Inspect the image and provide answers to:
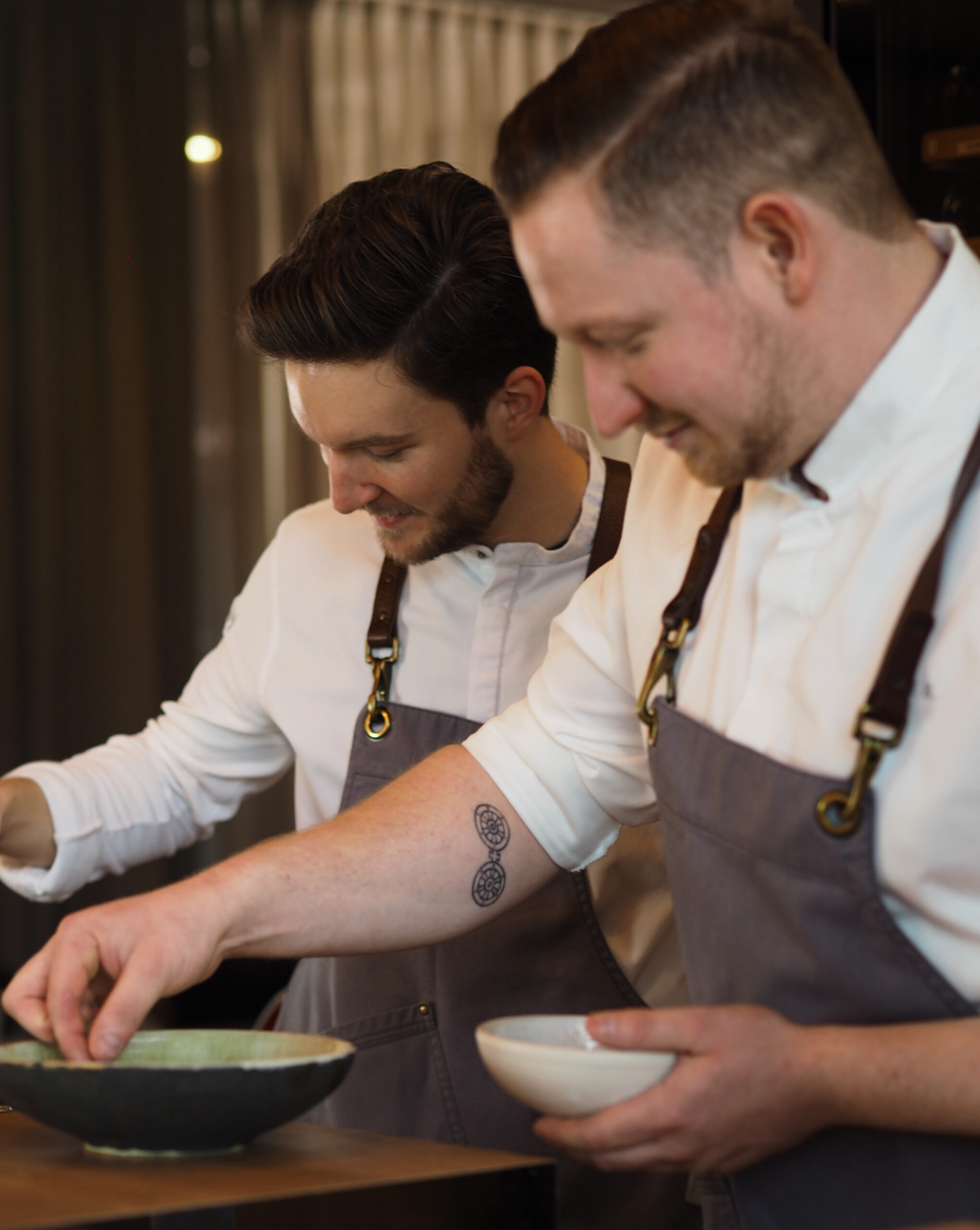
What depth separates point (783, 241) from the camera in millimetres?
1037

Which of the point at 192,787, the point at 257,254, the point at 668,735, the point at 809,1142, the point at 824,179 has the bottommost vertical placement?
the point at 192,787

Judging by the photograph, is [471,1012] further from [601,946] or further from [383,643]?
[383,643]

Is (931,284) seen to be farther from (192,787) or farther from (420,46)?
(420,46)

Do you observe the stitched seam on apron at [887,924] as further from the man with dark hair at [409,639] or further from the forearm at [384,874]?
the man with dark hair at [409,639]

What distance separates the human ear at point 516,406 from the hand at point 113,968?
0.75 m

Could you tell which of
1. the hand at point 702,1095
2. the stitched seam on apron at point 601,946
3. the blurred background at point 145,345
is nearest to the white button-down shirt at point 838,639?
the hand at point 702,1095

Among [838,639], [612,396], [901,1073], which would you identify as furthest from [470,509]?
[901,1073]

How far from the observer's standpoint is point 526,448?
5.84 ft

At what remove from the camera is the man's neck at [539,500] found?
5.78ft

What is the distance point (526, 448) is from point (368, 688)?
0.35m

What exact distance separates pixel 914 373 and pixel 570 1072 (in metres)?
0.56

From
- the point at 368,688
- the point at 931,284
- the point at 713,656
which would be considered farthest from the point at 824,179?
the point at 368,688

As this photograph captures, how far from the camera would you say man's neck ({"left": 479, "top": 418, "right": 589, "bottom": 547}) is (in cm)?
176

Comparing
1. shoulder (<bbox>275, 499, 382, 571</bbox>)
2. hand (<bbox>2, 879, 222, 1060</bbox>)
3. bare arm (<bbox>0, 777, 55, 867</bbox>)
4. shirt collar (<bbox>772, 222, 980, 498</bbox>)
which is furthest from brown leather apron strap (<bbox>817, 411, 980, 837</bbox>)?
bare arm (<bbox>0, 777, 55, 867</bbox>)
